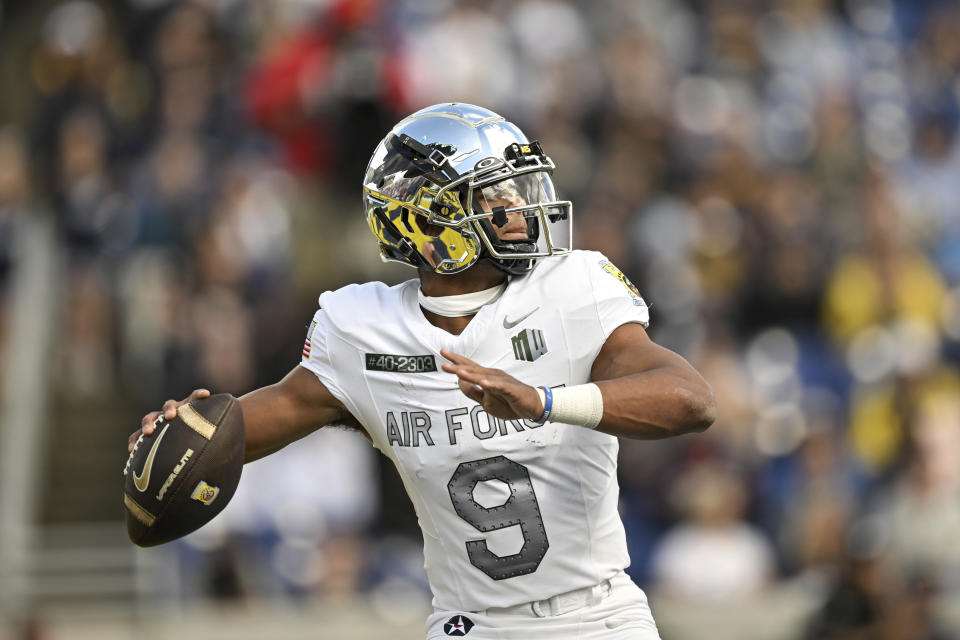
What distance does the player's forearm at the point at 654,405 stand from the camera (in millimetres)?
3658

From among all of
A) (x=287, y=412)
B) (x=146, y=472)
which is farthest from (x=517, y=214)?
(x=146, y=472)

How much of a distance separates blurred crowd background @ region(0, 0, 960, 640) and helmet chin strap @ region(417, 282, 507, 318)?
396cm

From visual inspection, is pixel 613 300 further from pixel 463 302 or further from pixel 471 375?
pixel 471 375

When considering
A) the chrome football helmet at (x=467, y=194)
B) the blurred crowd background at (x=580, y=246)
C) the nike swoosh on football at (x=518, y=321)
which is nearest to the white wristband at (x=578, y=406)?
the nike swoosh on football at (x=518, y=321)

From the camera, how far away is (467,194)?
13.8 ft

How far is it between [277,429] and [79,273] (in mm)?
5553

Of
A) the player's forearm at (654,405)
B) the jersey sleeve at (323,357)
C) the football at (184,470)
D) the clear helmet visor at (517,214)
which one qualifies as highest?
the clear helmet visor at (517,214)

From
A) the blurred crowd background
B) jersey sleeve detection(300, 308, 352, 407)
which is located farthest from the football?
the blurred crowd background

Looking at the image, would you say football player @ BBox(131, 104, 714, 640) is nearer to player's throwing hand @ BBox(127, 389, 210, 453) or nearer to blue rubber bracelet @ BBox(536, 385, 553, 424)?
player's throwing hand @ BBox(127, 389, 210, 453)

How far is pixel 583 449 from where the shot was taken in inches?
160

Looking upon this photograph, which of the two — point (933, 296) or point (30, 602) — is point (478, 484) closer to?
point (30, 602)

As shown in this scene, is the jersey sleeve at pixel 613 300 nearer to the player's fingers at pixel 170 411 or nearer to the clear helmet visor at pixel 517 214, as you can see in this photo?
the clear helmet visor at pixel 517 214

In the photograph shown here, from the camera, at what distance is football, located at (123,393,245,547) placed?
4.18m

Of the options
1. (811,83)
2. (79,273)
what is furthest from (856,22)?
(79,273)
